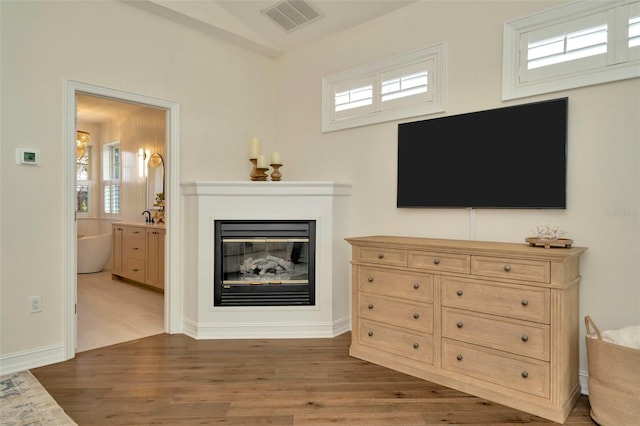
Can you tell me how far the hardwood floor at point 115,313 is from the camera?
3477 mm

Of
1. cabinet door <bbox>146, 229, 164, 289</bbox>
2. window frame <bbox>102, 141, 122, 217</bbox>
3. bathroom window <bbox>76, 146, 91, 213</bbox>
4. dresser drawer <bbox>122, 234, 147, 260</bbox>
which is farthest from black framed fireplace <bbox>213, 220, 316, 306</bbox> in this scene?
bathroom window <bbox>76, 146, 91, 213</bbox>

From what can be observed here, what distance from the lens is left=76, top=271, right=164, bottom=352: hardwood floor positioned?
3.48m

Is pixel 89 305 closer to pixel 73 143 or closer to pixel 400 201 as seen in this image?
pixel 73 143

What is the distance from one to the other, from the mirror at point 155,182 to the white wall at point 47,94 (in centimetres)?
250

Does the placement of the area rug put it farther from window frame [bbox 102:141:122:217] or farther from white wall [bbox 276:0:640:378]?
window frame [bbox 102:141:122:217]

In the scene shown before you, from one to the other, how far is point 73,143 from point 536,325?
3437 mm

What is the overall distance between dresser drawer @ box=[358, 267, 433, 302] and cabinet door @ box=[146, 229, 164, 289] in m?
3.18

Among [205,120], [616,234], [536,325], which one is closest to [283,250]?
[205,120]

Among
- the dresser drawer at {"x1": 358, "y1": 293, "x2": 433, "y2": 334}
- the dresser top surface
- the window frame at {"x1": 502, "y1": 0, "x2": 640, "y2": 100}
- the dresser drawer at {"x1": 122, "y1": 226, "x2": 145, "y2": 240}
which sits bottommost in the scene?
the dresser drawer at {"x1": 358, "y1": 293, "x2": 433, "y2": 334}

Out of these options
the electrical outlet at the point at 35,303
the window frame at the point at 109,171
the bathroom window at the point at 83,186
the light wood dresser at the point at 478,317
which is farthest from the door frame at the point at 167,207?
the bathroom window at the point at 83,186

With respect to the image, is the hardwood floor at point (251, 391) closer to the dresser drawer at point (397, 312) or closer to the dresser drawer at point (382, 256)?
the dresser drawer at point (397, 312)

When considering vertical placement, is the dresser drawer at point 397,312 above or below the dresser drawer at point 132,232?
below

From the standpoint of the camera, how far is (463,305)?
247cm

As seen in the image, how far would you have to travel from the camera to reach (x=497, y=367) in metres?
2.31
